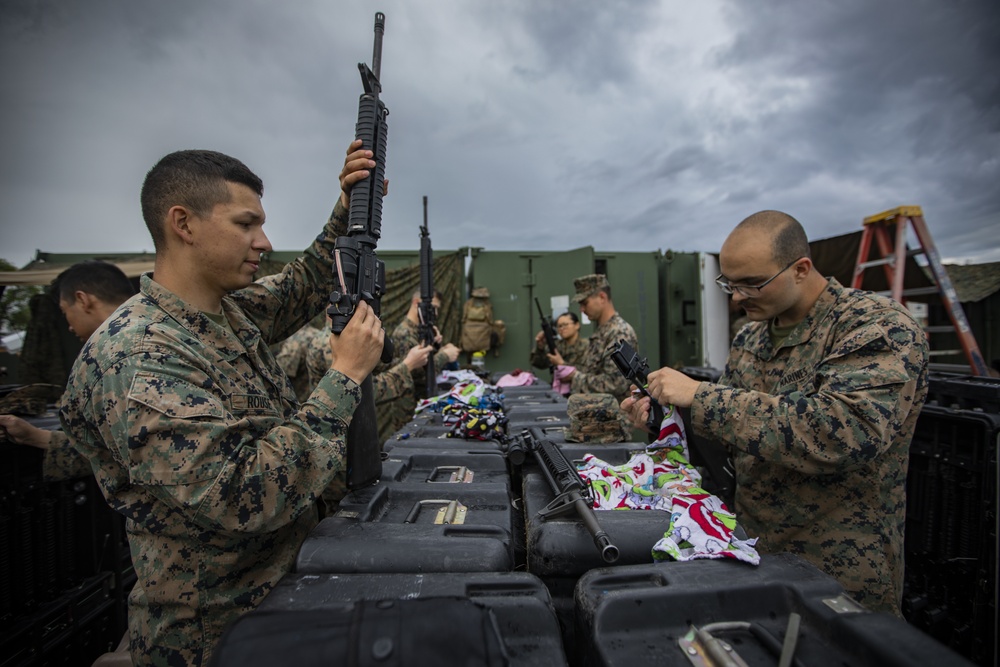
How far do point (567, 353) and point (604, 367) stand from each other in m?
1.91

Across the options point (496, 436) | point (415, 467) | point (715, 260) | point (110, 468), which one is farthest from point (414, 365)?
point (715, 260)

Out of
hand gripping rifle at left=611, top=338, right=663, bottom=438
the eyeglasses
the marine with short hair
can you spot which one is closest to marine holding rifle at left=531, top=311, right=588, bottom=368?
the marine with short hair

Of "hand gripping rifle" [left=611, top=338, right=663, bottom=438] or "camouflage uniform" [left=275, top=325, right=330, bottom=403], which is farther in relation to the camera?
"camouflage uniform" [left=275, top=325, right=330, bottom=403]

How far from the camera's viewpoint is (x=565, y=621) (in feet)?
4.37

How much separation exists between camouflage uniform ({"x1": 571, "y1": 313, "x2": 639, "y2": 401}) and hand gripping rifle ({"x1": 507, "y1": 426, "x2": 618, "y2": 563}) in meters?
1.91

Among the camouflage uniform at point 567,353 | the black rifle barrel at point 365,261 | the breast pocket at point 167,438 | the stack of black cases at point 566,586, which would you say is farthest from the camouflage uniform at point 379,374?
the camouflage uniform at point 567,353

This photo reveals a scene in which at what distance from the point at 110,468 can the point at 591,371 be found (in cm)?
354

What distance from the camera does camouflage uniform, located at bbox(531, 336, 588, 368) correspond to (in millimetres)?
5738

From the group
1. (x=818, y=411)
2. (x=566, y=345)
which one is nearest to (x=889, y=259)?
(x=566, y=345)

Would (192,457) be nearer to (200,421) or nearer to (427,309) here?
(200,421)

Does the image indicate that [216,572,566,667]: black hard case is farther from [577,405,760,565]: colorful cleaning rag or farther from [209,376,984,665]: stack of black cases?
[577,405,760,565]: colorful cleaning rag

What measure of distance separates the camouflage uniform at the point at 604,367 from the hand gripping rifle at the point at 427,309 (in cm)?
129

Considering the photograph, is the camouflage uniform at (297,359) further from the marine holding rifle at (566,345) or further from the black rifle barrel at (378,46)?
the black rifle barrel at (378,46)

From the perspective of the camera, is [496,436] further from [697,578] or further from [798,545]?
[697,578]
